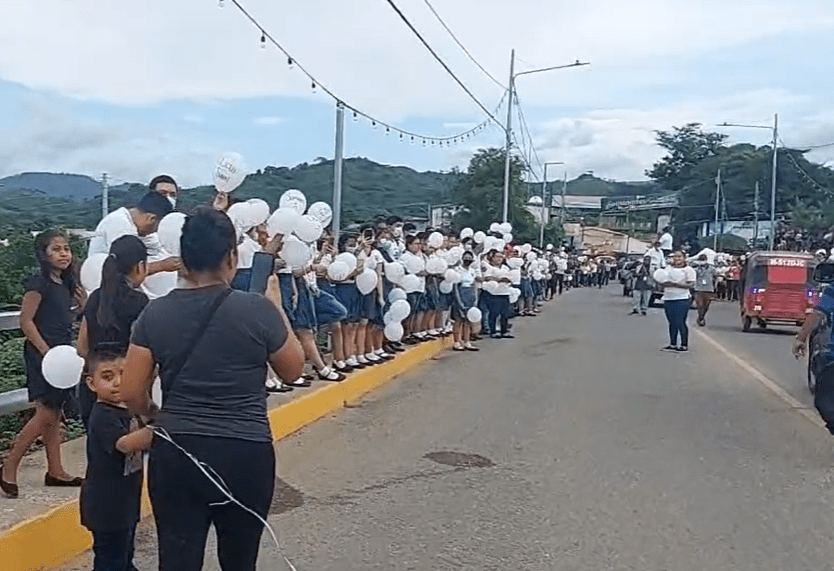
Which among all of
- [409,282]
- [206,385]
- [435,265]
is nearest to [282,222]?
[206,385]

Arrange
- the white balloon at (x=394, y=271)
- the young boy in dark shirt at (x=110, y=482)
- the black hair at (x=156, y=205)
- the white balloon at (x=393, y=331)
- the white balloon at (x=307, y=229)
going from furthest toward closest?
the white balloon at (x=393, y=331) → the white balloon at (x=394, y=271) → the white balloon at (x=307, y=229) → the black hair at (x=156, y=205) → the young boy in dark shirt at (x=110, y=482)

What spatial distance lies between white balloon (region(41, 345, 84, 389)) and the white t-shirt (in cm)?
1459

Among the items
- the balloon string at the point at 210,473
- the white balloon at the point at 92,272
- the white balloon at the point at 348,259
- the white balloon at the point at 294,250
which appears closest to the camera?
the balloon string at the point at 210,473

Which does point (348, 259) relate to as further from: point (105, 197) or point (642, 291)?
point (642, 291)

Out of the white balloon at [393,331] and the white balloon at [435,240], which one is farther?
the white balloon at [435,240]

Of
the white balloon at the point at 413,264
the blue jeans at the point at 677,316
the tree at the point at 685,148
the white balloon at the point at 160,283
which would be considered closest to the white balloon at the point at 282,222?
the white balloon at the point at 160,283

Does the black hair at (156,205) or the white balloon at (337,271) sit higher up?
the black hair at (156,205)

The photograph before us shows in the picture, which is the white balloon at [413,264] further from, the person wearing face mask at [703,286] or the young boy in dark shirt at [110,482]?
the person wearing face mask at [703,286]

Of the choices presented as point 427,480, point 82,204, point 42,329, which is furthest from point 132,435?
point 82,204

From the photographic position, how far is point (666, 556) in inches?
264

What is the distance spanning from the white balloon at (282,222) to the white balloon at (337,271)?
4.22 m

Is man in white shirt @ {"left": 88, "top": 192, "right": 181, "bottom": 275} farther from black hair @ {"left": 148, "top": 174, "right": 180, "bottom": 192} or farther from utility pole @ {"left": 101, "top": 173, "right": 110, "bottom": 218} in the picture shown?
utility pole @ {"left": 101, "top": 173, "right": 110, "bottom": 218}

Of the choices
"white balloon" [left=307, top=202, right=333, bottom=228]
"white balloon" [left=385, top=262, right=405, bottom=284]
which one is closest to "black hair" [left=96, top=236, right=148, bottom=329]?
"white balloon" [left=307, top=202, right=333, bottom=228]

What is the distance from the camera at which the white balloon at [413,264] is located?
16594 millimetres
